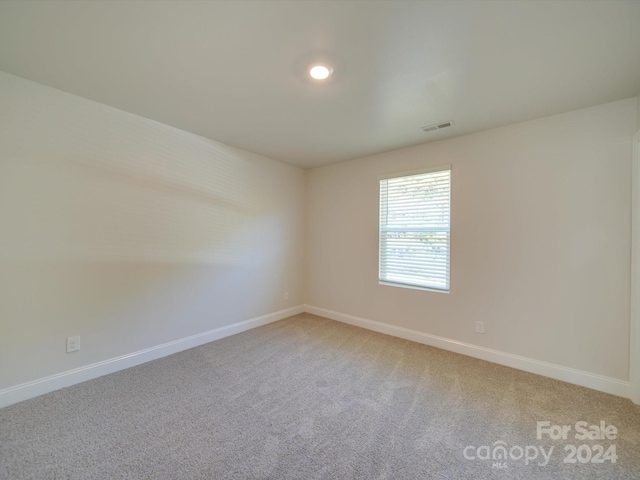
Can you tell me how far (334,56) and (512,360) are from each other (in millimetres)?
3168

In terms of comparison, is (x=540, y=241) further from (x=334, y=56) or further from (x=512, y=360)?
(x=334, y=56)

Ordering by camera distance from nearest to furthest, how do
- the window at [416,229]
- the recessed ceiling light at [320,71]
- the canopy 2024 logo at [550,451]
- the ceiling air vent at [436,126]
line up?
the canopy 2024 logo at [550,451], the recessed ceiling light at [320,71], the ceiling air vent at [436,126], the window at [416,229]

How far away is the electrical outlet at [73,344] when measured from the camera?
86.6 inches

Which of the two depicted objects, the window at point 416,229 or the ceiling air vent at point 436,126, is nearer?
the ceiling air vent at point 436,126

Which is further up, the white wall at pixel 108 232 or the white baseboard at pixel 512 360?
the white wall at pixel 108 232

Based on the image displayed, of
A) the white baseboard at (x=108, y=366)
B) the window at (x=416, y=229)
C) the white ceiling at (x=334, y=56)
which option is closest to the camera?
the white ceiling at (x=334, y=56)

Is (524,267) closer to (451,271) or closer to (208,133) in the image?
(451,271)

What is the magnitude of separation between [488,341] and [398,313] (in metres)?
1.00

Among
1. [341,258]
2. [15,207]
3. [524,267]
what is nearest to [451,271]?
[524,267]

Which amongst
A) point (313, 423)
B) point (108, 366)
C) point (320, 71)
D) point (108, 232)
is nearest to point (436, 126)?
point (320, 71)

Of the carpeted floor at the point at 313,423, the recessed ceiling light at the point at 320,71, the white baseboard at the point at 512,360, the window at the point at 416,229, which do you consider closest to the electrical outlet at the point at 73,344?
the carpeted floor at the point at 313,423

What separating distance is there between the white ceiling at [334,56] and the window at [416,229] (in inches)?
32.4

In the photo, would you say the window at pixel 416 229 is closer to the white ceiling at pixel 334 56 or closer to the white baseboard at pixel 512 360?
the white baseboard at pixel 512 360

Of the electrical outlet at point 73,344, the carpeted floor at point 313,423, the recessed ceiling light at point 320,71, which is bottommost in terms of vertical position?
the carpeted floor at point 313,423
